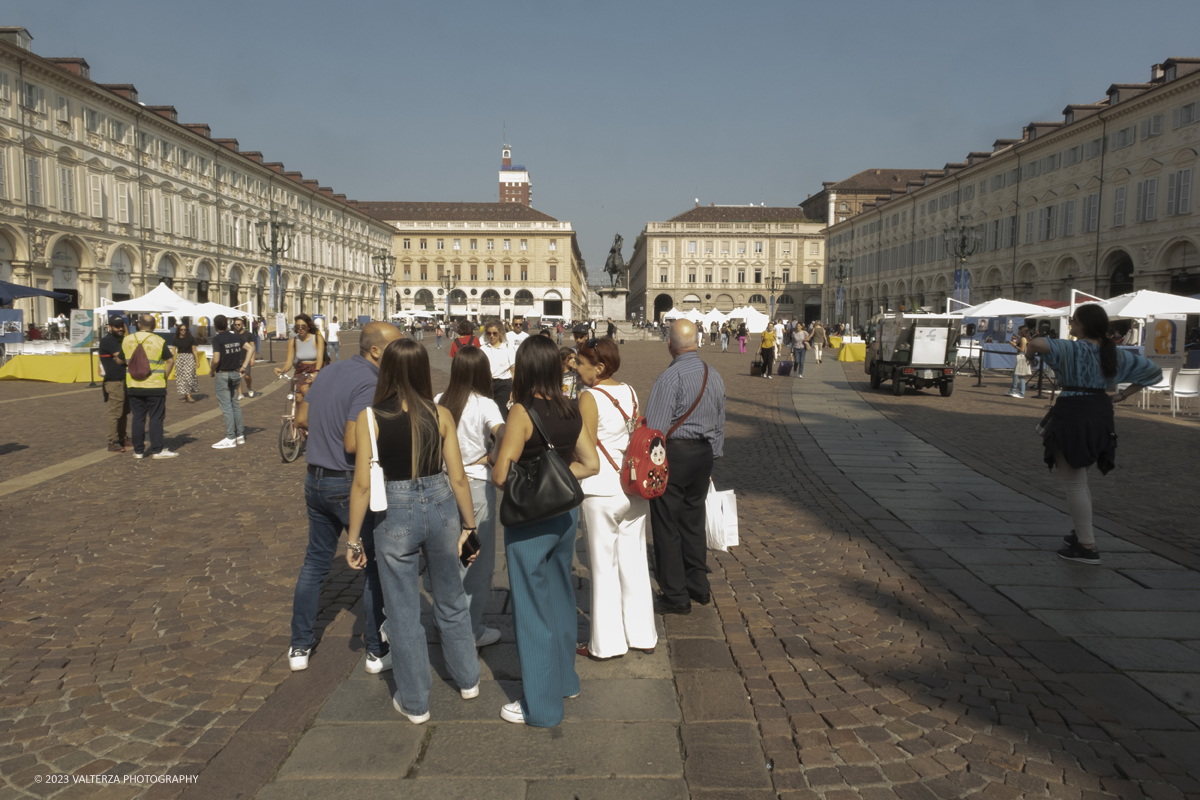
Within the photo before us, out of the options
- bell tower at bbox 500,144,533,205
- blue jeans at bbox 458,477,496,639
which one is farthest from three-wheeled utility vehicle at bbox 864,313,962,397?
bell tower at bbox 500,144,533,205

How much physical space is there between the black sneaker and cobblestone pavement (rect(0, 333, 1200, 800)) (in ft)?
3.42

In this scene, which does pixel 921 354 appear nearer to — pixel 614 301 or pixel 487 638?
pixel 487 638

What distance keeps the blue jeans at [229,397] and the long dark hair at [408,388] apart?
8.10 m

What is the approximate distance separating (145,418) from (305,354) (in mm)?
2181

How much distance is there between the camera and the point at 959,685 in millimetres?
3773

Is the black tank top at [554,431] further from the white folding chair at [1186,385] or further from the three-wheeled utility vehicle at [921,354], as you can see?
the three-wheeled utility vehicle at [921,354]

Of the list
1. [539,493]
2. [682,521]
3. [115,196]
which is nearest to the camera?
[539,493]

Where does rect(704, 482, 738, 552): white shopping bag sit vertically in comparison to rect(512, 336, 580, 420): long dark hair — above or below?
below

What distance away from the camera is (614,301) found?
2105 inches

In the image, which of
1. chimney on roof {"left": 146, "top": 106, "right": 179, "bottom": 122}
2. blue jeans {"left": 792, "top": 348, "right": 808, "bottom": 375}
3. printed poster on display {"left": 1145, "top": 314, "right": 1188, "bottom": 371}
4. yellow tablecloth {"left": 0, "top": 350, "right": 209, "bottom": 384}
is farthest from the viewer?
chimney on roof {"left": 146, "top": 106, "right": 179, "bottom": 122}

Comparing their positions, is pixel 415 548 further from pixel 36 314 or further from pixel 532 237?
pixel 532 237

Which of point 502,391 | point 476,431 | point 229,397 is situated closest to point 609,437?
point 476,431

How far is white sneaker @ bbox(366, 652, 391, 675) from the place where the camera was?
12.7 ft

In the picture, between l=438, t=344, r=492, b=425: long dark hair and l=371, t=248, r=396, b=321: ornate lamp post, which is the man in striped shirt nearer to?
l=438, t=344, r=492, b=425: long dark hair
